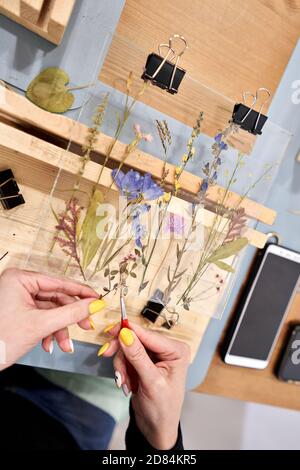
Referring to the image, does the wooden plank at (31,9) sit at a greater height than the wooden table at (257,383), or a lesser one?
greater

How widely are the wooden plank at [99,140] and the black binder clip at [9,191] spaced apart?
98mm

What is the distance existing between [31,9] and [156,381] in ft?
1.96

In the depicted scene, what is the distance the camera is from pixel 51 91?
0.63 meters

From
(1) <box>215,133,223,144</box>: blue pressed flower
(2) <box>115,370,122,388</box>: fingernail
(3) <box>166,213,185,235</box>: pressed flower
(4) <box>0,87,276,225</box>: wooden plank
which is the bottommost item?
(2) <box>115,370,122,388</box>: fingernail

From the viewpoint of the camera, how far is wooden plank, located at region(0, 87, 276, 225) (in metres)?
0.57

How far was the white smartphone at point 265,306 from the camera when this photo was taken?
0.93 m

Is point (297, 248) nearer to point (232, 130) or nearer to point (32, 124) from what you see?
point (232, 130)

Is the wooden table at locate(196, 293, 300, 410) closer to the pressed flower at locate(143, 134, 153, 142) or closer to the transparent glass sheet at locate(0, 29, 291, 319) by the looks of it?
the transparent glass sheet at locate(0, 29, 291, 319)

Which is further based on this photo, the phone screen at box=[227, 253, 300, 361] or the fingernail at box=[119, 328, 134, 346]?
the phone screen at box=[227, 253, 300, 361]

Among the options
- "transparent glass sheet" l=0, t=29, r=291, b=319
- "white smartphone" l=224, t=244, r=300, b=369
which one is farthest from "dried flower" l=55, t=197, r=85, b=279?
"white smartphone" l=224, t=244, r=300, b=369

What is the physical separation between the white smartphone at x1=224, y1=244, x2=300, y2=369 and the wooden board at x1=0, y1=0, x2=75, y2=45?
602 mm

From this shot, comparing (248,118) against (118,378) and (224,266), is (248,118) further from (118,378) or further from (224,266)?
(118,378)

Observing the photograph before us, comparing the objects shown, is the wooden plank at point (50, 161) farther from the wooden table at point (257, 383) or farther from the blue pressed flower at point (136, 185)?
the wooden table at point (257, 383)

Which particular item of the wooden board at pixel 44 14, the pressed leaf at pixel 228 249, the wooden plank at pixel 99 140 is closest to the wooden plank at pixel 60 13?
the wooden board at pixel 44 14
